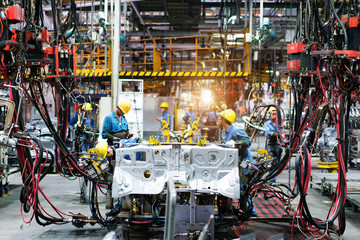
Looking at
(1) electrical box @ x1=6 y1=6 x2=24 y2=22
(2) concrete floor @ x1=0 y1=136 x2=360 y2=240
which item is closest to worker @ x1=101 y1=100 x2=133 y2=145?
(2) concrete floor @ x1=0 y1=136 x2=360 y2=240

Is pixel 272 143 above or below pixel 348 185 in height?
above

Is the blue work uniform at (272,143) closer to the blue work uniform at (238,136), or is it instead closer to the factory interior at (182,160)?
the factory interior at (182,160)

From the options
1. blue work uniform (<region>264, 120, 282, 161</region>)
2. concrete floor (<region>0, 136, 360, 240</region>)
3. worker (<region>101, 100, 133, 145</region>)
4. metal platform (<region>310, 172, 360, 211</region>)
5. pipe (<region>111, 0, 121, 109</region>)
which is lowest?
concrete floor (<region>0, 136, 360, 240</region>)

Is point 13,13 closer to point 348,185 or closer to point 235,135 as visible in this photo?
point 235,135

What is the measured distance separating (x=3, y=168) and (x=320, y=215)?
18.1ft

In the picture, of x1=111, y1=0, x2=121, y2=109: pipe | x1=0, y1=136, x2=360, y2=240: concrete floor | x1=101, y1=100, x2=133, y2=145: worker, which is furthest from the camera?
x1=111, y1=0, x2=121, y2=109: pipe

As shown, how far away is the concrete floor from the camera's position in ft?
18.4

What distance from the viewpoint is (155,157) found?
16.6 feet

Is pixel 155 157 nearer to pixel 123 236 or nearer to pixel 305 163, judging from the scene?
pixel 123 236

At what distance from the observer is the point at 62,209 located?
701cm

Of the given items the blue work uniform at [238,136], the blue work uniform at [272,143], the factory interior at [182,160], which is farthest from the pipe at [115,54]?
the blue work uniform at [238,136]

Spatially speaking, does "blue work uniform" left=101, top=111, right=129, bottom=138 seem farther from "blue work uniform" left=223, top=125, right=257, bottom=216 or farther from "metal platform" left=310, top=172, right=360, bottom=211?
"metal platform" left=310, top=172, right=360, bottom=211

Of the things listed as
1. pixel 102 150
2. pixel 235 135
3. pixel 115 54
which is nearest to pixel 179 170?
pixel 102 150

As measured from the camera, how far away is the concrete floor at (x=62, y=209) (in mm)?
5621
